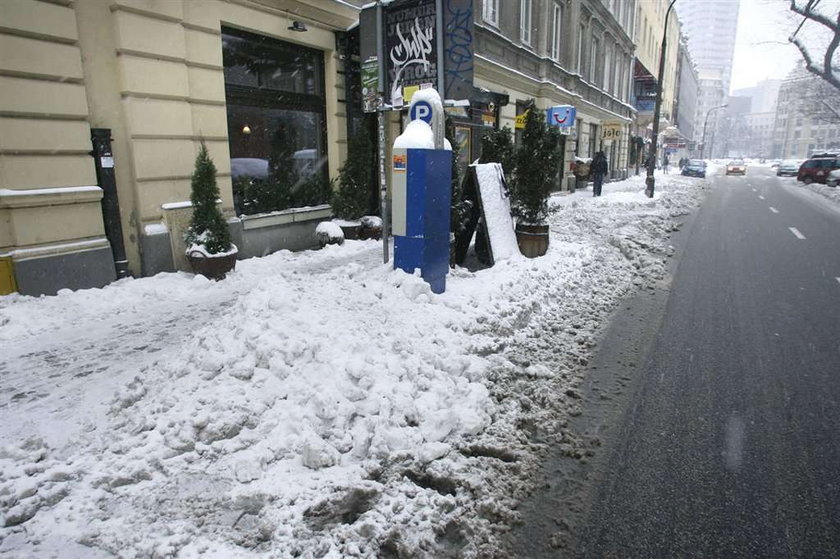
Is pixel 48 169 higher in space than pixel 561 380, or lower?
higher

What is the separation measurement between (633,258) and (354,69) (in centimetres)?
658

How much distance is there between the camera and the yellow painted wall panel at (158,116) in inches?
258

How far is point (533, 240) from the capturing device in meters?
8.25

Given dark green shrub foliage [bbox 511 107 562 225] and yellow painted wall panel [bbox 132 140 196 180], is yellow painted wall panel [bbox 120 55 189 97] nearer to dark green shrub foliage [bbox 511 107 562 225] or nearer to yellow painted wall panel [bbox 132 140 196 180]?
yellow painted wall panel [bbox 132 140 196 180]

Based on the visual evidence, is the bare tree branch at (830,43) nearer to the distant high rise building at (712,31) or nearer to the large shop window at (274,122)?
the large shop window at (274,122)

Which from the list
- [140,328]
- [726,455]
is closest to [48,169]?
[140,328]

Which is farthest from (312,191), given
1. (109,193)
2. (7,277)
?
(7,277)

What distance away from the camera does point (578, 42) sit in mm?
23969

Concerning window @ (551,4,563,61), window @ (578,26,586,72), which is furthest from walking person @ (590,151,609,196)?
window @ (578,26,586,72)

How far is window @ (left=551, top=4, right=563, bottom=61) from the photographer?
20.8m

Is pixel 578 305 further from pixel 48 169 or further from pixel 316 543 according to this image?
pixel 48 169

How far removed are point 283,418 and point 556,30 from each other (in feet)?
73.2

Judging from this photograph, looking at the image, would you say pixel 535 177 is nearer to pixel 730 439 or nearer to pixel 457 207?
pixel 457 207

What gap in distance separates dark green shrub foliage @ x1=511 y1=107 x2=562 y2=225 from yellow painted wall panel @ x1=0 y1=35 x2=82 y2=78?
6124 millimetres
